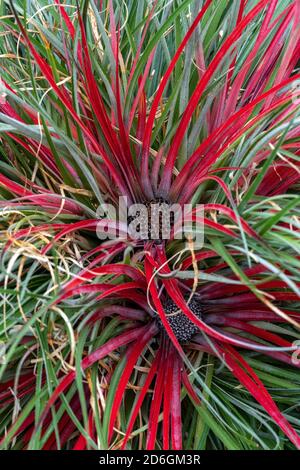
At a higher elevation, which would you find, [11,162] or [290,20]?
[290,20]

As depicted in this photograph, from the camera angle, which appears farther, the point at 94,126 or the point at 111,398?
the point at 94,126

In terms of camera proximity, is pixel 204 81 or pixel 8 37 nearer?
pixel 204 81

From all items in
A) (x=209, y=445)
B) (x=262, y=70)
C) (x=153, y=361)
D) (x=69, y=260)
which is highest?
(x=262, y=70)

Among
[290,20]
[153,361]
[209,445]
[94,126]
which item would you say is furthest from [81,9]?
[209,445]

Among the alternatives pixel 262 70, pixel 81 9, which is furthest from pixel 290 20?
pixel 81 9

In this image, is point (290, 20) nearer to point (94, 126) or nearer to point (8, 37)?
point (94, 126)

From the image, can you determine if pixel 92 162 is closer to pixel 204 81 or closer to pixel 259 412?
pixel 204 81
